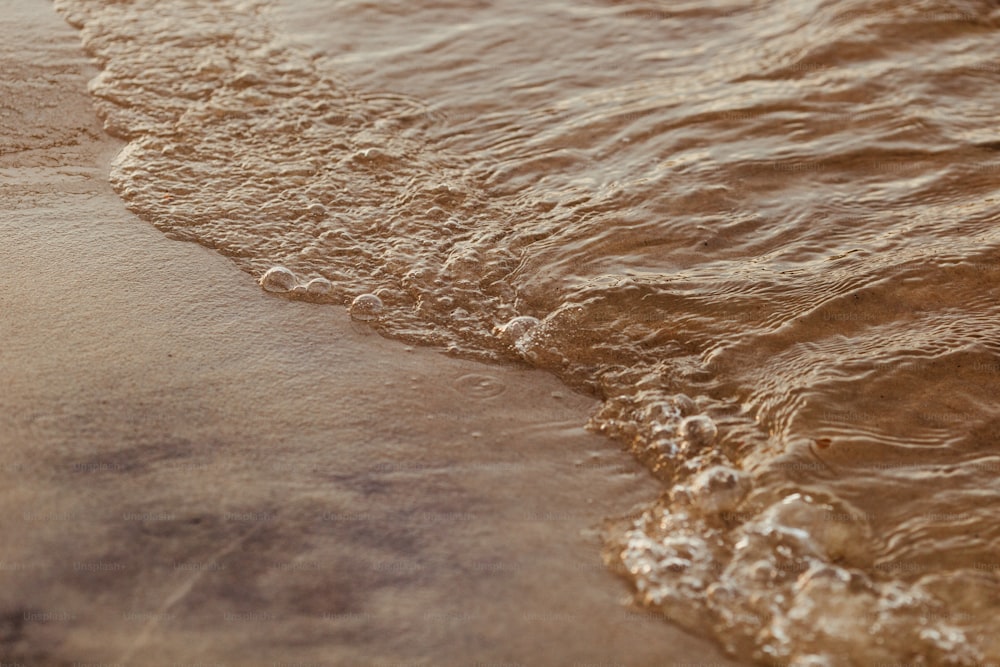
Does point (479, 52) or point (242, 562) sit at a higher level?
point (479, 52)

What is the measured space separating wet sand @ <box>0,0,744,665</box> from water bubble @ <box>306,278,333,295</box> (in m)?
0.07

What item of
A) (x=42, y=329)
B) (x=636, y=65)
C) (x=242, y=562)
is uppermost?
(x=636, y=65)

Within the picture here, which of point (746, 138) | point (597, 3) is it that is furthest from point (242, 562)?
point (597, 3)

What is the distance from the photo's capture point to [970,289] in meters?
3.03

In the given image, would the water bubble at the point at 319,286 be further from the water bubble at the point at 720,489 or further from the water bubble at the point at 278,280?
the water bubble at the point at 720,489

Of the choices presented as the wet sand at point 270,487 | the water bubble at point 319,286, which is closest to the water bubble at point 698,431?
the wet sand at point 270,487

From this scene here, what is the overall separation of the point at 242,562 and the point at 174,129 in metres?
2.36

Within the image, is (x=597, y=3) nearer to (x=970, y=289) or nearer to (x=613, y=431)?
(x=970, y=289)

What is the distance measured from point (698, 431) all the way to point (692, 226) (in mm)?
1072

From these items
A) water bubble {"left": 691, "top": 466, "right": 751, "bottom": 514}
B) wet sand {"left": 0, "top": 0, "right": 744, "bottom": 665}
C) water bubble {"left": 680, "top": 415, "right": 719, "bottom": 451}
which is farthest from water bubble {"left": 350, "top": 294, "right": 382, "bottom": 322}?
water bubble {"left": 691, "top": 466, "right": 751, "bottom": 514}

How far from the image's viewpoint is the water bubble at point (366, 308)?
9.70 feet

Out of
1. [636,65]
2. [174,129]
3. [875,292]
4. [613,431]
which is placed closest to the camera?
[613,431]

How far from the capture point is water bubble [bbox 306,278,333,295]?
10.0 ft

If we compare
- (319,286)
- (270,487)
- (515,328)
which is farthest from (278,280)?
(270,487)
